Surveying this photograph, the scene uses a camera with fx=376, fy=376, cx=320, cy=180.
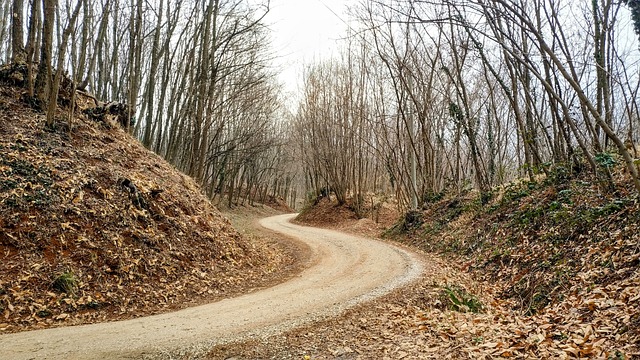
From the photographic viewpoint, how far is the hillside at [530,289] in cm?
443

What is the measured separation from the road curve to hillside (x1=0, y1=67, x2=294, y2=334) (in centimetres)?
76

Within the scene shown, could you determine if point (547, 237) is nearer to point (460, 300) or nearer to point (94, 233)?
point (460, 300)

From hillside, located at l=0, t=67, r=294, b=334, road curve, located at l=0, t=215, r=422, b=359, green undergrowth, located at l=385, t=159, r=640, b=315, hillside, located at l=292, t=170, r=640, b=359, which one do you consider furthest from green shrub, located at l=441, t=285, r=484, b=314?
hillside, located at l=0, t=67, r=294, b=334

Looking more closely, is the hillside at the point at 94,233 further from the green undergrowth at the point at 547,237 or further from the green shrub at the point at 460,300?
the green undergrowth at the point at 547,237

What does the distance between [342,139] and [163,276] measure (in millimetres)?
16612

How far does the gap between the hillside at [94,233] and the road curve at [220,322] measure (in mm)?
757

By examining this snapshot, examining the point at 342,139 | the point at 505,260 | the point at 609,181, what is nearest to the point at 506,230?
the point at 505,260

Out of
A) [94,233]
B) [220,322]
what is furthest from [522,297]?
[94,233]

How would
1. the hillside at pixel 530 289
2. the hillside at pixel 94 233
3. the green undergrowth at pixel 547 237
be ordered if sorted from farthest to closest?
the hillside at pixel 94 233 < the green undergrowth at pixel 547 237 < the hillside at pixel 530 289

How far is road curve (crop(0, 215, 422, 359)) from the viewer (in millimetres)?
5059

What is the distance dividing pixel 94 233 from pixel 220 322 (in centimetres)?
407

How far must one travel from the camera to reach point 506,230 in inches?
434

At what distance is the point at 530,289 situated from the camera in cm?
730

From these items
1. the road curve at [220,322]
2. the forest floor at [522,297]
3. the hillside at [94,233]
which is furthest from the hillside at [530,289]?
the hillside at [94,233]
